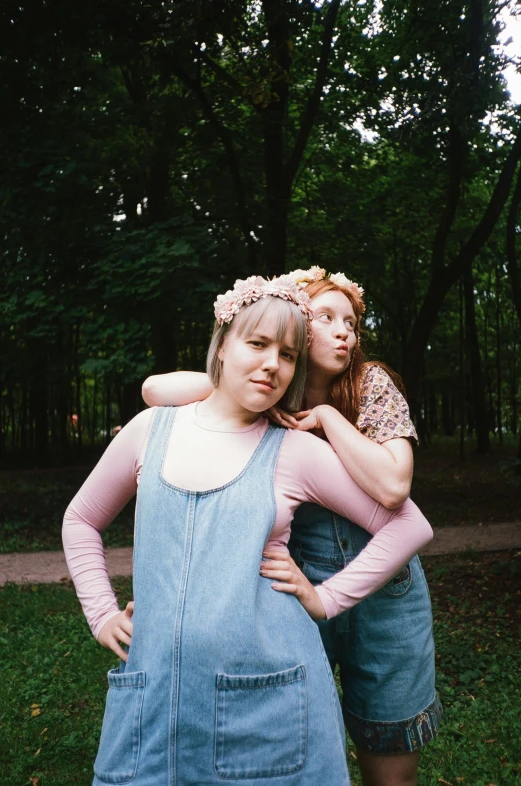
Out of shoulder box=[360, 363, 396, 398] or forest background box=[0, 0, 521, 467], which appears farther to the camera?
forest background box=[0, 0, 521, 467]

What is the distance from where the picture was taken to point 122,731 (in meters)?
1.70

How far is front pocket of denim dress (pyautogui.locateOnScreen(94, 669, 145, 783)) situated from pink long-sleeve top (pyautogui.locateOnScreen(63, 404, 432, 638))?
0.22 metres

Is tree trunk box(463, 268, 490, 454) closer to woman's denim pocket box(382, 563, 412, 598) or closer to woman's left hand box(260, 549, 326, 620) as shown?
woman's denim pocket box(382, 563, 412, 598)

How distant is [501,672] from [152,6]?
285 inches

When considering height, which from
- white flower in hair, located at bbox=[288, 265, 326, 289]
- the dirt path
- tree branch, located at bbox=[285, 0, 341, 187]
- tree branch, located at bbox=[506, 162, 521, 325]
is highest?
tree branch, located at bbox=[285, 0, 341, 187]

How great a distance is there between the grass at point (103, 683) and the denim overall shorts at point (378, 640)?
7.07 feet

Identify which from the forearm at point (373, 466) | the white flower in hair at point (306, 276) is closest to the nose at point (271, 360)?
the forearm at point (373, 466)

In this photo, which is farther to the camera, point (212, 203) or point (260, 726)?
point (212, 203)

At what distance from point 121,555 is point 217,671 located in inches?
307

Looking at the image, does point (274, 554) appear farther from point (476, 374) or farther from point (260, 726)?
point (476, 374)

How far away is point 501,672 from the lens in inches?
211

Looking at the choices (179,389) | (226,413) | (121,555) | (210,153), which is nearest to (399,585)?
(226,413)

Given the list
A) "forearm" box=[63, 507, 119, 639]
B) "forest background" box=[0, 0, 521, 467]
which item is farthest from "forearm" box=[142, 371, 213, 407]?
"forest background" box=[0, 0, 521, 467]

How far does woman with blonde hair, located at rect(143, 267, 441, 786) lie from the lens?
213 centimetres
